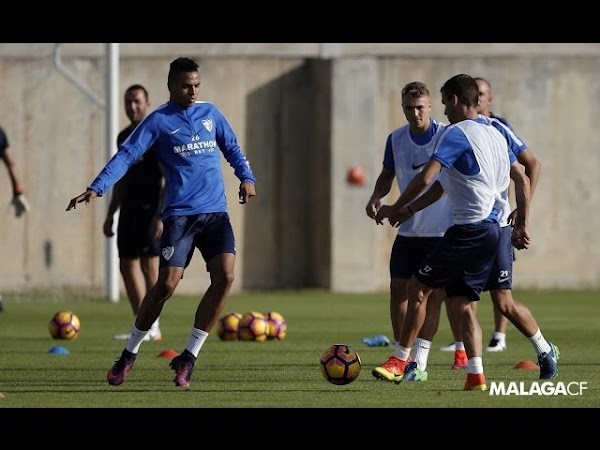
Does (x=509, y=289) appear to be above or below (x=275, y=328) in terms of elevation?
above

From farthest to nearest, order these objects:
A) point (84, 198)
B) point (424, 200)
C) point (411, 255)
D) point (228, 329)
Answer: point (228, 329), point (411, 255), point (424, 200), point (84, 198)

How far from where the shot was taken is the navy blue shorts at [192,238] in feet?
33.9

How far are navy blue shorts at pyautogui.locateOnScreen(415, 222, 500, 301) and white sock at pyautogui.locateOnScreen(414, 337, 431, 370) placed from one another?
89cm

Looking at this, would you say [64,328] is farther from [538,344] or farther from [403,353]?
[538,344]

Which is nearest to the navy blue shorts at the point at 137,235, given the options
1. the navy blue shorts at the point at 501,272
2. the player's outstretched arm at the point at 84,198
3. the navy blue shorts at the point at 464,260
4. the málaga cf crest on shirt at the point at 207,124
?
the málaga cf crest on shirt at the point at 207,124

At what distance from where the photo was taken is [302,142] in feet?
78.8

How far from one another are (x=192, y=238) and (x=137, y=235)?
3.91 metres

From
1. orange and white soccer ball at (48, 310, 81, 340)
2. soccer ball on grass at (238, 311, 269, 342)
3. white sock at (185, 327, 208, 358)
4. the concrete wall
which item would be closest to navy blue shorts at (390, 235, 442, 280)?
white sock at (185, 327, 208, 358)

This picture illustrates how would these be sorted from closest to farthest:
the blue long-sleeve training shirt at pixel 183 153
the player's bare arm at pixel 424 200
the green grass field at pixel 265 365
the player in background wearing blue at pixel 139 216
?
the green grass field at pixel 265 365
the player's bare arm at pixel 424 200
the blue long-sleeve training shirt at pixel 183 153
the player in background wearing blue at pixel 139 216

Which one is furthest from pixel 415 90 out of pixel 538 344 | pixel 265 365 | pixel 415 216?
pixel 265 365

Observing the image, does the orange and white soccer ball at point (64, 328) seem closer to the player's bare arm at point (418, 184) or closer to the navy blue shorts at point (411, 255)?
the navy blue shorts at point (411, 255)

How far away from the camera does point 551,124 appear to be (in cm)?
2395
